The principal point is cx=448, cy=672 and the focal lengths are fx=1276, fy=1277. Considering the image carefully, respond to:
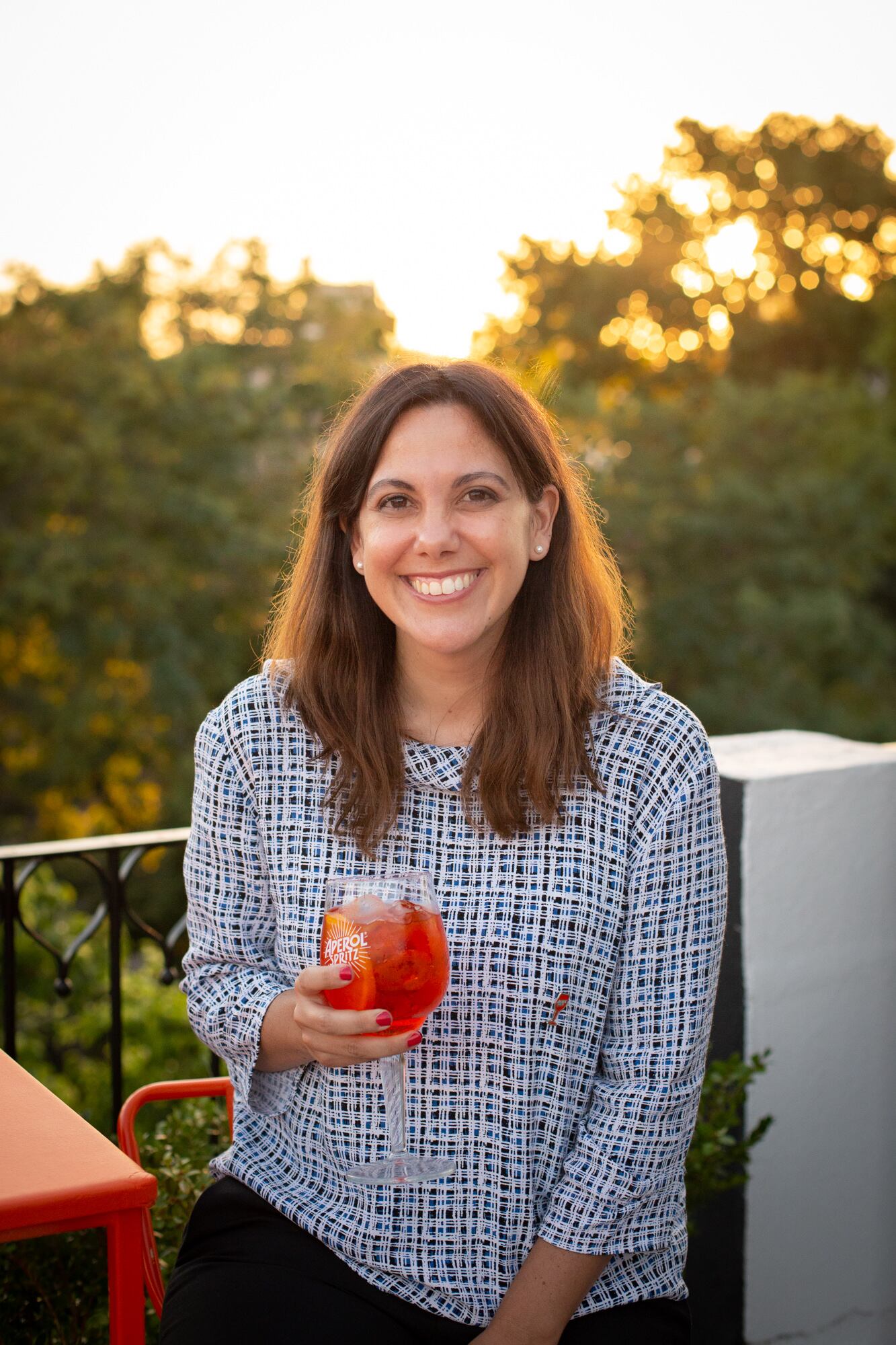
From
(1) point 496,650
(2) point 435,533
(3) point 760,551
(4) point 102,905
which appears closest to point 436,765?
(1) point 496,650

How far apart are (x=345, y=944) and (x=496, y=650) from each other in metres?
0.53

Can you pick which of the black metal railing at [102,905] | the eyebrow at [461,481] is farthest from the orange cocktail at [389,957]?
the black metal railing at [102,905]

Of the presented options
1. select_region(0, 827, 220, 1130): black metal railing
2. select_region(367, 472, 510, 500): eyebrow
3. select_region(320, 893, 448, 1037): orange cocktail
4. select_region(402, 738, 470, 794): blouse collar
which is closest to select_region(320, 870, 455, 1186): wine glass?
select_region(320, 893, 448, 1037): orange cocktail

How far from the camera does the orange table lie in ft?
3.82

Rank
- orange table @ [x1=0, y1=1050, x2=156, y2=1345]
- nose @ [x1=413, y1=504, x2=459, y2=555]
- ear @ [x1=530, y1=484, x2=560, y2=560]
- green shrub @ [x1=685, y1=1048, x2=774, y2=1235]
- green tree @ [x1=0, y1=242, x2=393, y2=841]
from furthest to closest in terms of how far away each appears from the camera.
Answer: green tree @ [x1=0, y1=242, x2=393, y2=841] < green shrub @ [x1=685, y1=1048, x2=774, y2=1235] < ear @ [x1=530, y1=484, x2=560, y2=560] < nose @ [x1=413, y1=504, x2=459, y2=555] < orange table @ [x1=0, y1=1050, x2=156, y2=1345]

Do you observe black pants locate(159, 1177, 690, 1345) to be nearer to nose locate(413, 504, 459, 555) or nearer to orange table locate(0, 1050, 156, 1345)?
orange table locate(0, 1050, 156, 1345)

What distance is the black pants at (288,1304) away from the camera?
140 centimetres

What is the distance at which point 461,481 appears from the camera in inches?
63.8

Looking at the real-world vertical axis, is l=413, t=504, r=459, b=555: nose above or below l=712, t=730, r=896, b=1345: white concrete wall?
above

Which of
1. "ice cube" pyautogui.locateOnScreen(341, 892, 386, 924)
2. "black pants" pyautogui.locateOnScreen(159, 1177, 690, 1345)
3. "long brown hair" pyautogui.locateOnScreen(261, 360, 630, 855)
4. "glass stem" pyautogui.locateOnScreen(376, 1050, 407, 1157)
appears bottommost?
"black pants" pyautogui.locateOnScreen(159, 1177, 690, 1345)

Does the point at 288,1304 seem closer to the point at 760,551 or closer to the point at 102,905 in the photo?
the point at 102,905

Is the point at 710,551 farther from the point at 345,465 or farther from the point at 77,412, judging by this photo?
the point at 345,465

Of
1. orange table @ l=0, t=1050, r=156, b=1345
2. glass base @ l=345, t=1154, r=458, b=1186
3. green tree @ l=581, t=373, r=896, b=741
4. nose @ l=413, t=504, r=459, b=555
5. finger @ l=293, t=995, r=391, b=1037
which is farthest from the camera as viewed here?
green tree @ l=581, t=373, r=896, b=741

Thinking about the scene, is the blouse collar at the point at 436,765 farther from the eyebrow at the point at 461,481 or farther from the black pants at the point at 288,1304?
the black pants at the point at 288,1304
